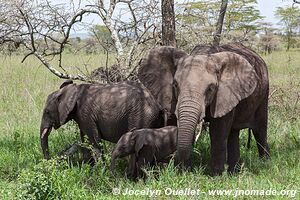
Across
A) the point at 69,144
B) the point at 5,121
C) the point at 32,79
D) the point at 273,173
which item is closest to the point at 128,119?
the point at 69,144

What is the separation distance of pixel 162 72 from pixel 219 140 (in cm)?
104

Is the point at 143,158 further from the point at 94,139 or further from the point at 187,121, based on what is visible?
the point at 187,121

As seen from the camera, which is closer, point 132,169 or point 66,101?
point 132,169

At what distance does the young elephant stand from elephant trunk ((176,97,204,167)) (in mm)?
629

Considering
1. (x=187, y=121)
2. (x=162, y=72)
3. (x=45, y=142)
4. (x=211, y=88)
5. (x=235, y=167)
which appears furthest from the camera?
(x=45, y=142)

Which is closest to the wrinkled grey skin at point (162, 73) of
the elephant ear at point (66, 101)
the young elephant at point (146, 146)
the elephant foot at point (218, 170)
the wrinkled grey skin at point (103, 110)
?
the wrinkled grey skin at point (103, 110)

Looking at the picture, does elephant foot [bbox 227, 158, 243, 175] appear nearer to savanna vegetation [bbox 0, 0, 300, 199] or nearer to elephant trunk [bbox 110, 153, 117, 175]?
savanna vegetation [bbox 0, 0, 300, 199]

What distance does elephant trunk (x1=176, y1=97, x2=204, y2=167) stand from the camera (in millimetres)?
4875

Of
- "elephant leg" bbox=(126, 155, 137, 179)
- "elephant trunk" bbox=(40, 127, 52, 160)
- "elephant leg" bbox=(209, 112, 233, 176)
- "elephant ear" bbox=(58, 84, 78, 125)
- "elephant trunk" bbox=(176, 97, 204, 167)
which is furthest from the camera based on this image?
"elephant trunk" bbox=(40, 127, 52, 160)

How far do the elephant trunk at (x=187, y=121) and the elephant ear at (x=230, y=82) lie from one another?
16.9 inches

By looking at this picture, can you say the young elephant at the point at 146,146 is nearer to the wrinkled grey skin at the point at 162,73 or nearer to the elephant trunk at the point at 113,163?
the elephant trunk at the point at 113,163

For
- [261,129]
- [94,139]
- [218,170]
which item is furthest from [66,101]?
[261,129]

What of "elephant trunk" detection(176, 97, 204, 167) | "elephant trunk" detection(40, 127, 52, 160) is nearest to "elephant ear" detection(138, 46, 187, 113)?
"elephant trunk" detection(176, 97, 204, 167)

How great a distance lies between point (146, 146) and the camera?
5539 mm
